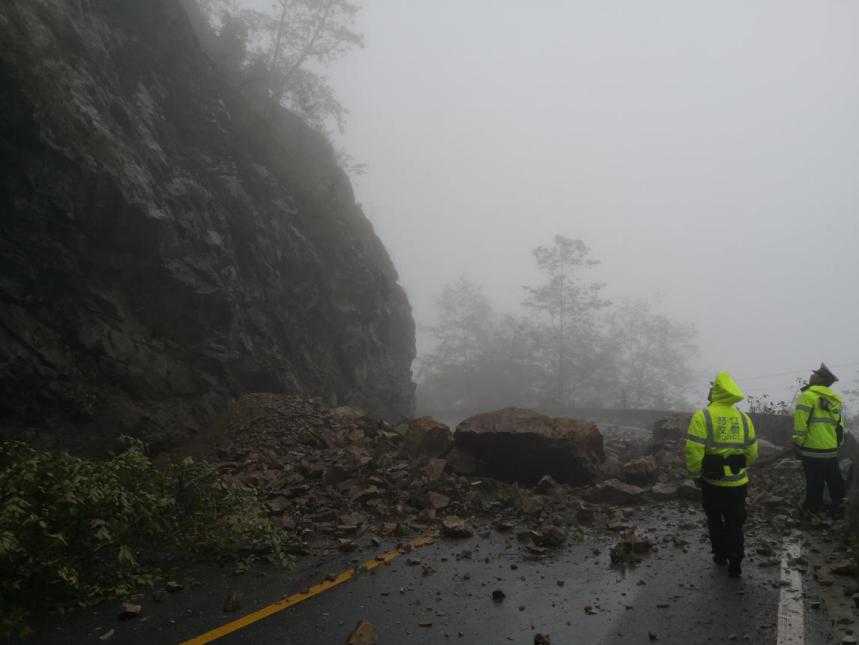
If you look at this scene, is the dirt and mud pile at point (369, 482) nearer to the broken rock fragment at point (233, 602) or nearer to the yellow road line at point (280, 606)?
the yellow road line at point (280, 606)

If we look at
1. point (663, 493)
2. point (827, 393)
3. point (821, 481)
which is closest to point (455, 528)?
point (663, 493)

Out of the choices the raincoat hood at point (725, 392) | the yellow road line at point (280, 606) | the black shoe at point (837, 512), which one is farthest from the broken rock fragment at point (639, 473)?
the yellow road line at point (280, 606)

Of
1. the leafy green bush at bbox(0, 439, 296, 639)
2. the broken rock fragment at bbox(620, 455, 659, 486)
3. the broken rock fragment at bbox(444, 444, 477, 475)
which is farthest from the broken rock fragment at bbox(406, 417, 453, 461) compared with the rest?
the leafy green bush at bbox(0, 439, 296, 639)

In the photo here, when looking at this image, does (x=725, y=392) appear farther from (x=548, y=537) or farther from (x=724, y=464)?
(x=548, y=537)

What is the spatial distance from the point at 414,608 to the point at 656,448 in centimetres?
1051

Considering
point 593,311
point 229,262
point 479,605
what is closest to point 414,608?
point 479,605

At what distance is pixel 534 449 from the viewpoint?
9.41 m

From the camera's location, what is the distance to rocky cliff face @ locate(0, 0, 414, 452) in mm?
9016

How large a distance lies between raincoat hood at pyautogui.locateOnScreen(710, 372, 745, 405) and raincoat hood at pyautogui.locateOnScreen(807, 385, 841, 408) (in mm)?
2669

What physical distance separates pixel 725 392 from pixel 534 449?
4329 millimetres

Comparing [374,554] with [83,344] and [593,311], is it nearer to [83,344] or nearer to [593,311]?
[83,344]

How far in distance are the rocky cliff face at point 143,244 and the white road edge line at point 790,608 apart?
33.9 ft

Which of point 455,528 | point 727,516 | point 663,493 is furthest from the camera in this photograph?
point 663,493

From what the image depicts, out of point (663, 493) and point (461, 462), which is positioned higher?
point (461, 462)
